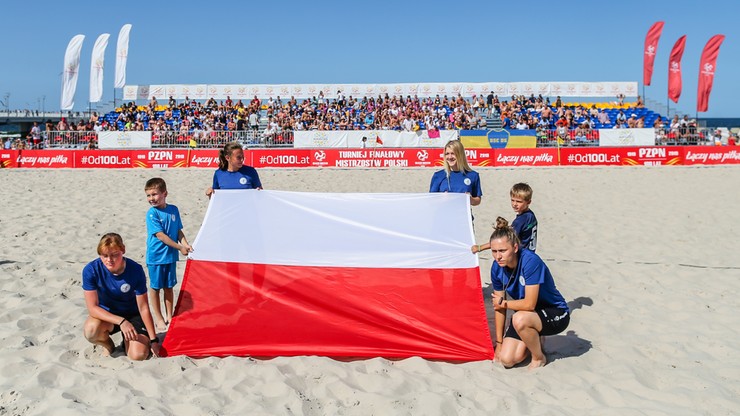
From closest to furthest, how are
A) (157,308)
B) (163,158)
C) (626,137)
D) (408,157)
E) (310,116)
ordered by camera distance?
(157,308) → (163,158) → (408,157) → (626,137) → (310,116)

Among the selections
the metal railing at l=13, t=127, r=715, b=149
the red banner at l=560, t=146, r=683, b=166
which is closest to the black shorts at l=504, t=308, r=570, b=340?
the red banner at l=560, t=146, r=683, b=166

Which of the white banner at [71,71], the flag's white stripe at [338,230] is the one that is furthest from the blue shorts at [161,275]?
the white banner at [71,71]

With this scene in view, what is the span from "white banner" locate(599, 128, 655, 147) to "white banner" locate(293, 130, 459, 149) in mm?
5984

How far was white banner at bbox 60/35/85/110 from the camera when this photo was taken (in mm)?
28781

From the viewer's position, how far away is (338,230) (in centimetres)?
471

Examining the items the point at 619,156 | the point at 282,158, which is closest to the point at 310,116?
the point at 282,158

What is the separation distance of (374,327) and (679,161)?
20360 mm

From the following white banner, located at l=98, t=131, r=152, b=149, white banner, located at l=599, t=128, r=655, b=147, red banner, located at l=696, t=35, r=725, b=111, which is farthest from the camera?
red banner, located at l=696, t=35, r=725, b=111

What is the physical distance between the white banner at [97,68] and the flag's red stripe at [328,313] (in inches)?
1172

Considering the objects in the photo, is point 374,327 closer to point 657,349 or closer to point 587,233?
point 657,349

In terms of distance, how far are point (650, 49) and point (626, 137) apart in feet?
33.2

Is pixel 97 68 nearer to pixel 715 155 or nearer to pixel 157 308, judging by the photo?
pixel 157 308

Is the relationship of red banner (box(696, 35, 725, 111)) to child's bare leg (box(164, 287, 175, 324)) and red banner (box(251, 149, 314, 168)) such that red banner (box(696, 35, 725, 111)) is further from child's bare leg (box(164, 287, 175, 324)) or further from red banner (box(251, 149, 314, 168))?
child's bare leg (box(164, 287, 175, 324))

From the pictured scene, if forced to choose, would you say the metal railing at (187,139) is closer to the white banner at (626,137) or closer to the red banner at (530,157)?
the red banner at (530,157)
